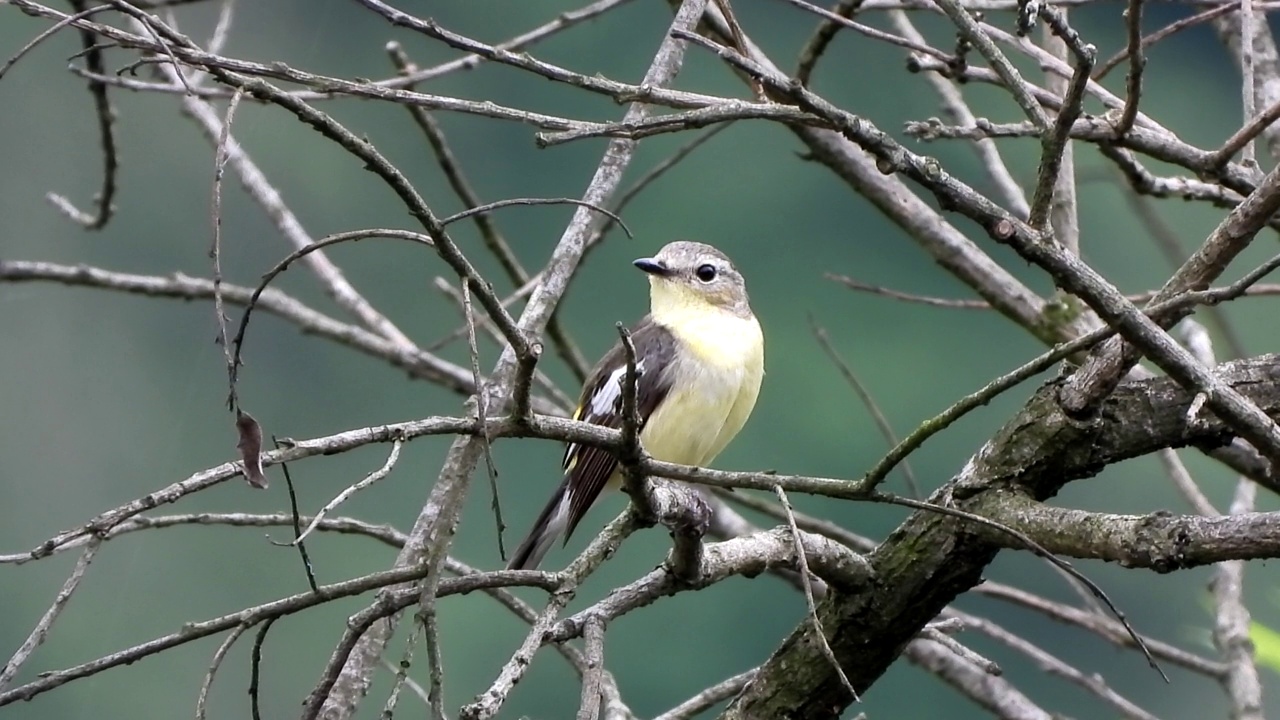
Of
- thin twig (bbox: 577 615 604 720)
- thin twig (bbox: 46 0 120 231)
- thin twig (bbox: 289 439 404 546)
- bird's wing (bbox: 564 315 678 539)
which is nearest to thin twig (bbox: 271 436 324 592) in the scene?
thin twig (bbox: 289 439 404 546)

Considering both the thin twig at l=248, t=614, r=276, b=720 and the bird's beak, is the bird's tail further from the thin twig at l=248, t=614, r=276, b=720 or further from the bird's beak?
the thin twig at l=248, t=614, r=276, b=720

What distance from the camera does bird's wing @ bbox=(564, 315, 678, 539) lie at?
3322 mm

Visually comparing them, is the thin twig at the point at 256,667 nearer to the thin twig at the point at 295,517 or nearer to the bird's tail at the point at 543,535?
the thin twig at the point at 295,517

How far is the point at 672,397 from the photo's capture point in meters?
3.53

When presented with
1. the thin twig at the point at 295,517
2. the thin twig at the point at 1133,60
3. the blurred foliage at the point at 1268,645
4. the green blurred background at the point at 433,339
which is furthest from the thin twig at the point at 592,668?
the green blurred background at the point at 433,339

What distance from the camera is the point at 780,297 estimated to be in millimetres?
7223

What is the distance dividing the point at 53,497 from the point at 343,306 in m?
3.38

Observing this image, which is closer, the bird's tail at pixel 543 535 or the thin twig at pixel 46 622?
the thin twig at pixel 46 622

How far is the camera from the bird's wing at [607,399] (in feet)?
10.9

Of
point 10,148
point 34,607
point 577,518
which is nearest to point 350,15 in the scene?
point 10,148

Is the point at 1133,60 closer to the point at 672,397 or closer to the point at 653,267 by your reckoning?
the point at 672,397

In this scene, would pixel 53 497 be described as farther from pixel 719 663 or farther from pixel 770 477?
pixel 770 477

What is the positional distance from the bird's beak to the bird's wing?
0.14 metres

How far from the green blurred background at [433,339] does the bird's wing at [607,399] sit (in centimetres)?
248
